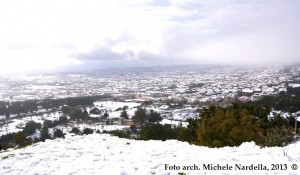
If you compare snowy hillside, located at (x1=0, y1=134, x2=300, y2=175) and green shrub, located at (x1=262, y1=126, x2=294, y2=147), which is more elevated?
green shrub, located at (x1=262, y1=126, x2=294, y2=147)

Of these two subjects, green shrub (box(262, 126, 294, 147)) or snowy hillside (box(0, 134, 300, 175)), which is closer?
snowy hillside (box(0, 134, 300, 175))

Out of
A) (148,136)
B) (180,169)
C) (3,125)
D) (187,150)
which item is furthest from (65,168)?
(3,125)

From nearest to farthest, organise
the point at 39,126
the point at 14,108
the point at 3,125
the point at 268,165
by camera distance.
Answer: the point at 268,165 < the point at 39,126 < the point at 3,125 < the point at 14,108

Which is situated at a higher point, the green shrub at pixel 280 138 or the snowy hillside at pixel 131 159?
the green shrub at pixel 280 138

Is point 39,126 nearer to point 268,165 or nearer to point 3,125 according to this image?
point 3,125

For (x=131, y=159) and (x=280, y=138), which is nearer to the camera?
(x=131, y=159)

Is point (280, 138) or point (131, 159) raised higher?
point (280, 138)

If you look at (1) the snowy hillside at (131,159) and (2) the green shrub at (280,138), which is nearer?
(1) the snowy hillside at (131,159)

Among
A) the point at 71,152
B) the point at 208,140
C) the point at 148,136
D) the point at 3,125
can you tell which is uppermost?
the point at 71,152
